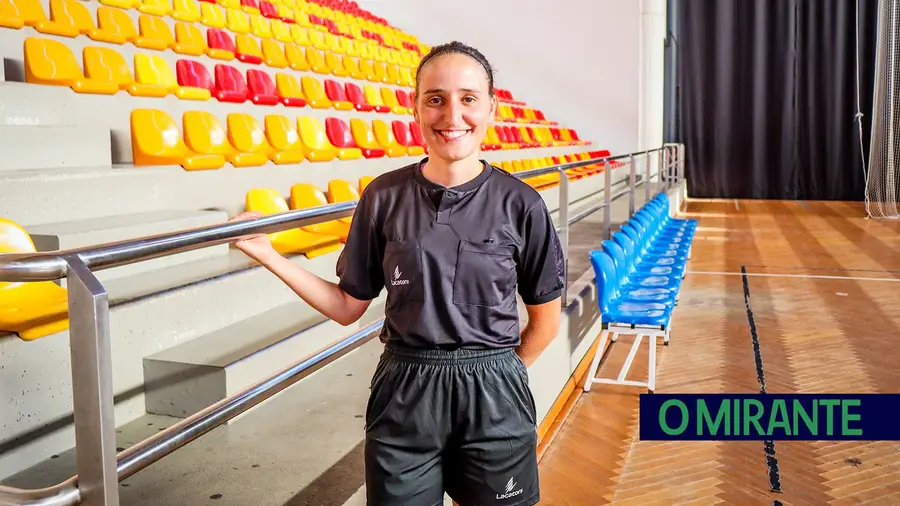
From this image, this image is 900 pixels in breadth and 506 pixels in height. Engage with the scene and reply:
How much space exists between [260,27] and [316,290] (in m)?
6.02

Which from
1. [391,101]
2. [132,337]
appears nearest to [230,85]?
[391,101]

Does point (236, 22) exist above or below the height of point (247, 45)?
above

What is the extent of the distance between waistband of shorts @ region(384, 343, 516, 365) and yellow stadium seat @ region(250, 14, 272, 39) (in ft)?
19.4

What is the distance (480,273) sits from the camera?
1.14 metres

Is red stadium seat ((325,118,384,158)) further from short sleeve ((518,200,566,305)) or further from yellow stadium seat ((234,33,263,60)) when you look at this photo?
short sleeve ((518,200,566,305))

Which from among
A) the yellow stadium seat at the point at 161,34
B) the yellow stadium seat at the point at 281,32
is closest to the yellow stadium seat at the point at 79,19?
the yellow stadium seat at the point at 161,34

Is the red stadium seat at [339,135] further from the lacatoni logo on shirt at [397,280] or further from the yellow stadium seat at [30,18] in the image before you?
the lacatoni logo on shirt at [397,280]

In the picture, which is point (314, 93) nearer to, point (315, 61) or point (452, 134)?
point (315, 61)

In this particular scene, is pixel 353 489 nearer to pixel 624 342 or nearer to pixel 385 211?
pixel 385 211

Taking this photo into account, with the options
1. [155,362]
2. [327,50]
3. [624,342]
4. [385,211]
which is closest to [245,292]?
[155,362]

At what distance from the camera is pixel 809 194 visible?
40.6ft

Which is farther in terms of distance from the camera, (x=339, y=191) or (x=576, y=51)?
(x=576, y=51)

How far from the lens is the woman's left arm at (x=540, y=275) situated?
118cm

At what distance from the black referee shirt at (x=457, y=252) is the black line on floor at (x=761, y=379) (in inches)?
66.0
